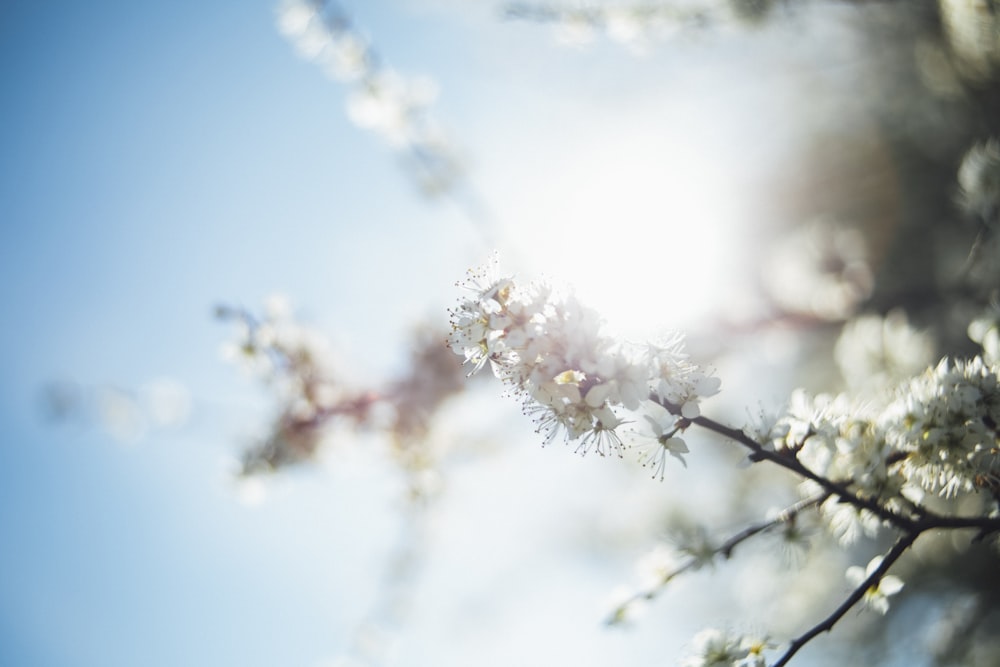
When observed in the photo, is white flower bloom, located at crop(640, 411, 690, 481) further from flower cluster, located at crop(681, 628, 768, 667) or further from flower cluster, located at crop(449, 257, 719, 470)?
flower cluster, located at crop(681, 628, 768, 667)

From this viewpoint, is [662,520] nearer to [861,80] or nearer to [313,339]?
[313,339]

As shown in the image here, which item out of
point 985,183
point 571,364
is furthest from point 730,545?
point 985,183

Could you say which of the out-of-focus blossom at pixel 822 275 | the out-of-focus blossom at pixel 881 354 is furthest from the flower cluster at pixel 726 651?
the out-of-focus blossom at pixel 822 275

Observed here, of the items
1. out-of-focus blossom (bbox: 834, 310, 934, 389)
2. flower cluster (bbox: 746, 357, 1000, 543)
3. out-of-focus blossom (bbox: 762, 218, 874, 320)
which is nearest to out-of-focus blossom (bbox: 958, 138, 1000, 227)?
out-of-focus blossom (bbox: 834, 310, 934, 389)

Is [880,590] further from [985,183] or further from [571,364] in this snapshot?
[985,183]

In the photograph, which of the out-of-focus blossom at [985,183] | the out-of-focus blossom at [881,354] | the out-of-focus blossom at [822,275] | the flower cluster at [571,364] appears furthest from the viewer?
the out-of-focus blossom at [822,275]

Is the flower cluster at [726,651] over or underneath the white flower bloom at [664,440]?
underneath

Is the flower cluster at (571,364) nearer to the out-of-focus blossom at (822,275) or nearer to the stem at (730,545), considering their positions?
the stem at (730,545)

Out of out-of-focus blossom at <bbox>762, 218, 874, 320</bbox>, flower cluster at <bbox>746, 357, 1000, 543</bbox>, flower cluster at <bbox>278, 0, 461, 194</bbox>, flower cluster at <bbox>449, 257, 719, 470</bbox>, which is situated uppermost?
flower cluster at <bbox>278, 0, 461, 194</bbox>
